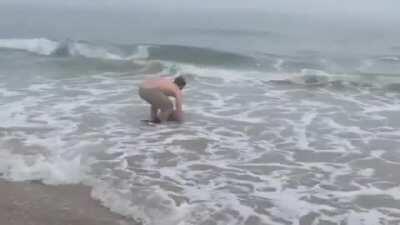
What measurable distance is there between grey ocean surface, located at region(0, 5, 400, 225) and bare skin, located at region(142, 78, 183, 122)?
257mm

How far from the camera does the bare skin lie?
34.9ft

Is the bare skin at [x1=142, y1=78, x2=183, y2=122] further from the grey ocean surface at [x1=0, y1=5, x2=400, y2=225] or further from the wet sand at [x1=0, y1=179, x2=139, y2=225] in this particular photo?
the wet sand at [x1=0, y1=179, x2=139, y2=225]

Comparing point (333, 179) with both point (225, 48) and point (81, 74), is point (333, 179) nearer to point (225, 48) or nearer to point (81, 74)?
point (81, 74)

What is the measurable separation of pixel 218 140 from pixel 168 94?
137 centimetres

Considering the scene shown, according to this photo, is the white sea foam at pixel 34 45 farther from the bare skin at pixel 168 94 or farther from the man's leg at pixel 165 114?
the man's leg at pixel 165 114

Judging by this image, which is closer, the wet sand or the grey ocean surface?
the wet sand

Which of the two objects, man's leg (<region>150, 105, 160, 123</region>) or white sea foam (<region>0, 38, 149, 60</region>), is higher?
man's leg (<region>150, 105, 160, 123</region>)

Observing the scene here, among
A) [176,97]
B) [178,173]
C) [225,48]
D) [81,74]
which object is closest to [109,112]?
[176,97]

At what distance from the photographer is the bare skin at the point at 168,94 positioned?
1064 cm

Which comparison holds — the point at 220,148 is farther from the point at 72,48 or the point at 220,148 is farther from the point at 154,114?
the point at 72,48

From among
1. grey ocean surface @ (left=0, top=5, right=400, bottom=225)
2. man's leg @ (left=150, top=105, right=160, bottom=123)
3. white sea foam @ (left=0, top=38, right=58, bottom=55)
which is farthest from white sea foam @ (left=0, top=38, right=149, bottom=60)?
man's leg @ (left=150, top=105, right=160, bottom=123)

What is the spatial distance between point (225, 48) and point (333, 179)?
17719 mm

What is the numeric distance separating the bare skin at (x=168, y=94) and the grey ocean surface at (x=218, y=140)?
10.1 inches

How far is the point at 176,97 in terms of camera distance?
1064cm
